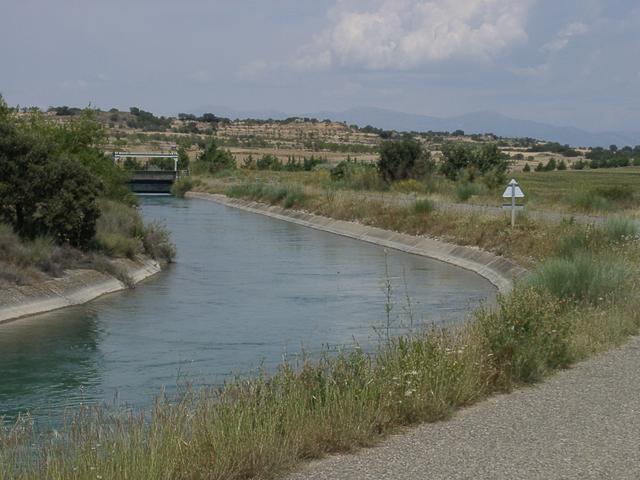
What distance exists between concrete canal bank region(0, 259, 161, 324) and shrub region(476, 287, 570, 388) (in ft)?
50.2

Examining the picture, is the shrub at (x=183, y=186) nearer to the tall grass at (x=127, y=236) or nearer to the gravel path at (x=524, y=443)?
the tall grass at (x=127, y=236)

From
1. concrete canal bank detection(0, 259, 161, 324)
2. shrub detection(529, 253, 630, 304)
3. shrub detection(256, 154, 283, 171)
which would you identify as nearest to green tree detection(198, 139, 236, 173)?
shrub detection(256, 154, 283, 171)

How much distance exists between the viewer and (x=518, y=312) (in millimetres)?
12914

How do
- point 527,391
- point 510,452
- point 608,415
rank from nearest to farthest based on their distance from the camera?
point 510,452 → point 608,415 → point 527,391

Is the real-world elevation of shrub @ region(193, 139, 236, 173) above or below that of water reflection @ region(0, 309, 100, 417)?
below

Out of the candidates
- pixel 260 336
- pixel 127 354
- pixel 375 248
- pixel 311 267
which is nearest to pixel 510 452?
pixel 127 354

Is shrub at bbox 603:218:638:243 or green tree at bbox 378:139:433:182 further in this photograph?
green tree at bbox 378:139:433:182

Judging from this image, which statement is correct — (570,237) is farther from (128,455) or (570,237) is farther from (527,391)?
(128,455)

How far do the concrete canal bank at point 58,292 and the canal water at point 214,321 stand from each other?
444mm

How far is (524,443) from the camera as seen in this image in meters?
9.22

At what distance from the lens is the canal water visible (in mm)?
18234

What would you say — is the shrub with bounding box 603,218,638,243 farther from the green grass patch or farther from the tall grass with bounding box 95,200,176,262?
the green grass patch

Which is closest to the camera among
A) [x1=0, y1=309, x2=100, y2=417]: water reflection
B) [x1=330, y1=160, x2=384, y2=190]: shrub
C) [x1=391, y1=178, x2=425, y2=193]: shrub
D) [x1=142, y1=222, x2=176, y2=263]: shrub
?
[x1=0, y1=309, x2=100, y2=417]: water reflection

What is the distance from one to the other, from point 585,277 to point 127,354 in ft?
30.0
